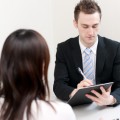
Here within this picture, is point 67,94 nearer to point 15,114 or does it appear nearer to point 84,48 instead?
point 84,48

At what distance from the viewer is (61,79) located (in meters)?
2.09

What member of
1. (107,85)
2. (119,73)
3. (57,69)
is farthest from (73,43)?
(107,85)

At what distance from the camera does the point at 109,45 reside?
2213 millimetres

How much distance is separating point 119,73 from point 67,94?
0.47 metres

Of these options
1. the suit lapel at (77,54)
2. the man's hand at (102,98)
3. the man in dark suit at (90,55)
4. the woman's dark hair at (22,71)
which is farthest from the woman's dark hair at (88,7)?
the woman's dark hair at (22,71)

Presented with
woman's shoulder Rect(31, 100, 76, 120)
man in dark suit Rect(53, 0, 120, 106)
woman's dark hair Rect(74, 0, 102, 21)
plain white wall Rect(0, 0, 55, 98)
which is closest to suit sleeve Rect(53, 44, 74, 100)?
man in dark suit Rect(53, 0, 120, 106)

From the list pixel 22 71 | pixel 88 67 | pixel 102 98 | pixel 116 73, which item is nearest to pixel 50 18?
pixel 88 67

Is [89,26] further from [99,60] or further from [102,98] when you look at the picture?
[102,98]

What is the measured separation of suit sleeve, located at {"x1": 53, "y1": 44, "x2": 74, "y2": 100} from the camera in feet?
6.33

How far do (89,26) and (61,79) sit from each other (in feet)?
1.53

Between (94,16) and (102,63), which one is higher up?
(94,16)

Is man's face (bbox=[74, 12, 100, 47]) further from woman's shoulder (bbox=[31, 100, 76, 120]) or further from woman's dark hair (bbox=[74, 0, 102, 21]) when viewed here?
woman's shoulder (bbox=[31, 100, 76, 120])

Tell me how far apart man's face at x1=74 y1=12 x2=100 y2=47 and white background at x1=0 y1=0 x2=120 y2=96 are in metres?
0.31

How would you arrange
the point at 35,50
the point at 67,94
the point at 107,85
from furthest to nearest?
1. the point at 67,94
2. the point at 107,85
3. the point at 35,50
